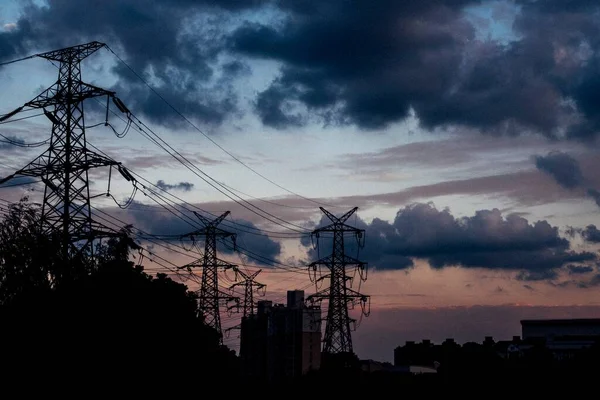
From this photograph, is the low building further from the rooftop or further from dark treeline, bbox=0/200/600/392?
dark treeline, bbox=0/200/600/392

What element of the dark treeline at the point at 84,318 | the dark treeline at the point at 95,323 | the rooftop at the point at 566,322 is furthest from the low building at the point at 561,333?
the dark treeline at the point at 84,318

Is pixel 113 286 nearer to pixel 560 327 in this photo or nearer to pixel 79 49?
pixel 79 49

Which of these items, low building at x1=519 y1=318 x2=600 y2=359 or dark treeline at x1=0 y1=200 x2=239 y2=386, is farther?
low building at x1=519 y1=318 x2=600 y2=359

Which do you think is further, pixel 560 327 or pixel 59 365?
pixel 560 327

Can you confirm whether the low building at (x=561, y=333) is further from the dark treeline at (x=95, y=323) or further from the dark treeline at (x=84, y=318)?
the dark treeline at (x=84, y=318)

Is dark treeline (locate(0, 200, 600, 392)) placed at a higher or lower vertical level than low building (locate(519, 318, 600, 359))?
Answer: lower

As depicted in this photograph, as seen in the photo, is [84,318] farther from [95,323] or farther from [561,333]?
[561,333]

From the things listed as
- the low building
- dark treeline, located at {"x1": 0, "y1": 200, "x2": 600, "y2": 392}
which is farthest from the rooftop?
dark treeline, located at {"x1": 0, "y1": 200, "x2": 600, "y2": 392}

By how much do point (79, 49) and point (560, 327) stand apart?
432 ft

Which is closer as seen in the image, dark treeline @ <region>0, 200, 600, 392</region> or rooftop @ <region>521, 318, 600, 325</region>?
dark treeline @ <region>0, 200, 600, 392</region>

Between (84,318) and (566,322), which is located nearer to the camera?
(84,318)

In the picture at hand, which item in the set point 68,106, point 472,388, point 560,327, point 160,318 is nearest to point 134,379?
point 160,318

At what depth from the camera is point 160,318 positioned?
167 ft

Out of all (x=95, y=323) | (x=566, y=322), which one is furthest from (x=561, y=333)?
(x=95, y=323)
